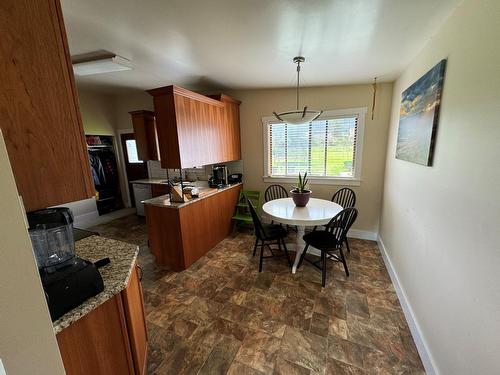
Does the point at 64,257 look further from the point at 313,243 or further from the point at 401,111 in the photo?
the point at 401,111

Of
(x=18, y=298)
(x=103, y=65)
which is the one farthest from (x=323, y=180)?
(x=18, y=298)

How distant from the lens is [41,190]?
835 millimetres

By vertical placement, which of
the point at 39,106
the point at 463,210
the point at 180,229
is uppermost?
the point at 39,106

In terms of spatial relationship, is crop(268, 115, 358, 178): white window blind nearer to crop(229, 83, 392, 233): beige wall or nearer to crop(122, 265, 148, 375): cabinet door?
crop(229, 83, 392, 233): beige wall

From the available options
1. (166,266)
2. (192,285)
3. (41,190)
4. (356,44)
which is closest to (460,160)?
(356,44)

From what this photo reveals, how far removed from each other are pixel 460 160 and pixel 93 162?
5.44 m

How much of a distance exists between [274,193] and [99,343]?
10.1 feet

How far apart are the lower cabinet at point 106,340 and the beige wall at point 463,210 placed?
5.80ft

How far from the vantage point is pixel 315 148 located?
3521 mm

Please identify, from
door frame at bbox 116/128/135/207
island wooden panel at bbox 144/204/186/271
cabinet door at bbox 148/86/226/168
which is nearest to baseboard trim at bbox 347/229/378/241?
cabinet door at bbox 148/86/226/168

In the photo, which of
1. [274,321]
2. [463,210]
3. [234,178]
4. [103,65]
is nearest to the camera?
[463,210]

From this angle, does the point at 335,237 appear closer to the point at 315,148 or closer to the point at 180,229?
the point at 315,148

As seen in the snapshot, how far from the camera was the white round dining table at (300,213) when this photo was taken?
7.45 ft

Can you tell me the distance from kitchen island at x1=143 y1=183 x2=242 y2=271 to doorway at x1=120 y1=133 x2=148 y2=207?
2459 mm
